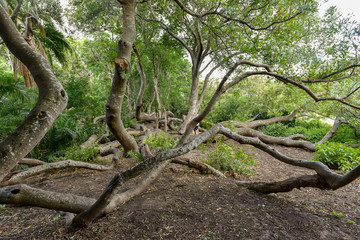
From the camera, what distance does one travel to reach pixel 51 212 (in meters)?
2.72

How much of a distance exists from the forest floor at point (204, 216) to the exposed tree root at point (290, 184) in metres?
0.13

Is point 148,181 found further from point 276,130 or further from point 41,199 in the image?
point 276,130

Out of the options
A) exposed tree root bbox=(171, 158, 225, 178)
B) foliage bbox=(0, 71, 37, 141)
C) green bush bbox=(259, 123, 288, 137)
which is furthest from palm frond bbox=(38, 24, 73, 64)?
green bush bbox=(259, 123, 288, 137)

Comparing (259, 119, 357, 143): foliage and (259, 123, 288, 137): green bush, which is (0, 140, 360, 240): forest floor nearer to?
(259, 119, 357, 143): foliage

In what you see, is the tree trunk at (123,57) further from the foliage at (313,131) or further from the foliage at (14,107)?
the foliage at (313,131)

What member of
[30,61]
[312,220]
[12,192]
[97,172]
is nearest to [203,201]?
[312,220]

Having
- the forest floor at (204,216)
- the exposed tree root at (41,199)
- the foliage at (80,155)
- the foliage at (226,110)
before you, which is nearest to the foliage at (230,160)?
the forest floor at (204,216)

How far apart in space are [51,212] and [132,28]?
133 inches

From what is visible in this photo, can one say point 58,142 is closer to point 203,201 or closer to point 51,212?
point 51,212

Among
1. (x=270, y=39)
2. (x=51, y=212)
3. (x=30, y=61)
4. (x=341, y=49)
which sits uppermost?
(x=270, y=39)

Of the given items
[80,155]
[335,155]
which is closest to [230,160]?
[335,155]

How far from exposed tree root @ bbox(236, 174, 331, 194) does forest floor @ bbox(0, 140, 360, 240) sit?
0.44 ft

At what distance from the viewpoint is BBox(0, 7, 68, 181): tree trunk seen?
4.86 feet

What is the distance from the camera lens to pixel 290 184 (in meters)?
2.67
